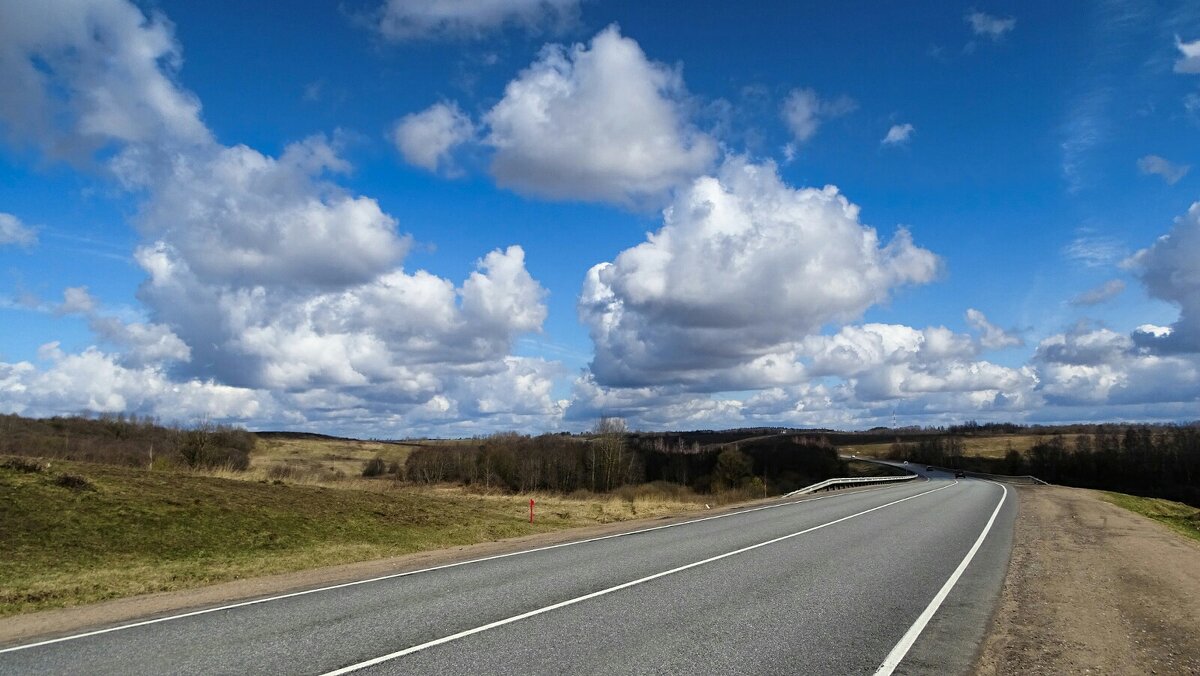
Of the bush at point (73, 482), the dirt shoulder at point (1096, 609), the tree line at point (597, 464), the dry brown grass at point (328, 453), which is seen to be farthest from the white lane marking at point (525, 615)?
the dry brown grass at point (328, 453)

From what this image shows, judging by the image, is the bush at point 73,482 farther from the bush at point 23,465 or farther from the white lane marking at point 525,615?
the white lane marking at point 525,615

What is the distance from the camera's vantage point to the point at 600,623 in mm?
9203

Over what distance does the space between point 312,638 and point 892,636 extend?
23.3ft

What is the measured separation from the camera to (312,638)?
8.66 m

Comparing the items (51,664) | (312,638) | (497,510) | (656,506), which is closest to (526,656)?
(312,638)

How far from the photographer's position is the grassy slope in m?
13.9

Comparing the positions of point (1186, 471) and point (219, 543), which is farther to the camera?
point (1186, 471)

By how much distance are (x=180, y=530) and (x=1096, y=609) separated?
19.8 metres

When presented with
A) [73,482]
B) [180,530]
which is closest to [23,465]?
[73,482]

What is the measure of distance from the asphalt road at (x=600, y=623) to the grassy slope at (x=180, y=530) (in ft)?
14.5

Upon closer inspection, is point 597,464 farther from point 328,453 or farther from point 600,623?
point 600,623

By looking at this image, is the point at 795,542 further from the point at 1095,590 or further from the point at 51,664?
the point at 51,664

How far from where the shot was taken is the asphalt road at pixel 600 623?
299 inches

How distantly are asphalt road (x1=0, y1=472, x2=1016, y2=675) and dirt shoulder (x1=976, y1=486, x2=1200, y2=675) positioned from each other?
0.48 metres
